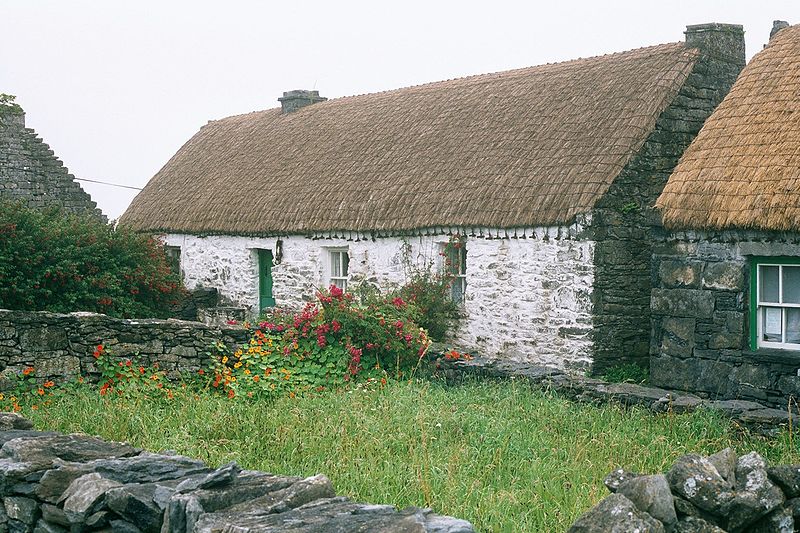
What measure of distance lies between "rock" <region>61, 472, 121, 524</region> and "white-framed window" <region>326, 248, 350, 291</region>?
12.9 metres

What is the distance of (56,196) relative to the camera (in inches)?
948

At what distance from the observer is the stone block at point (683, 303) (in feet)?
40.4

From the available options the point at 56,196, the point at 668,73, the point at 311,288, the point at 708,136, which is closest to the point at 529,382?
the point at 708,136

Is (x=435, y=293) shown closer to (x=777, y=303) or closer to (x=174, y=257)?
(x=777, y=303)

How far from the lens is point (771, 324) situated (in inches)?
469

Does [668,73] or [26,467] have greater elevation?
[668,73]

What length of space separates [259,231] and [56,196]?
754cm

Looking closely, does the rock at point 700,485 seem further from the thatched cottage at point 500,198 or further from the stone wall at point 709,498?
the thatched cottage at point 500,198

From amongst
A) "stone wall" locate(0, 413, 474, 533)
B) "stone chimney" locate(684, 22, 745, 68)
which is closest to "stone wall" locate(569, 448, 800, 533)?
"stone wall" locate(0, 413, 474, 533)

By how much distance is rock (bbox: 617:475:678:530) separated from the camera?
456 cm

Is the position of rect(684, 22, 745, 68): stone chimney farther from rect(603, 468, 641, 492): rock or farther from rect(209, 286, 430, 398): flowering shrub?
rect(603, 468, 641, 492): rock

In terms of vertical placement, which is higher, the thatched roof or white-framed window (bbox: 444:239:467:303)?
the thatched roof

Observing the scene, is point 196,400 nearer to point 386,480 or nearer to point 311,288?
point 386,480

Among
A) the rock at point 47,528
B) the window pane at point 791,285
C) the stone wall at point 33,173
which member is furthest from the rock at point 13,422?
Result: the stone wall at point 33,173
